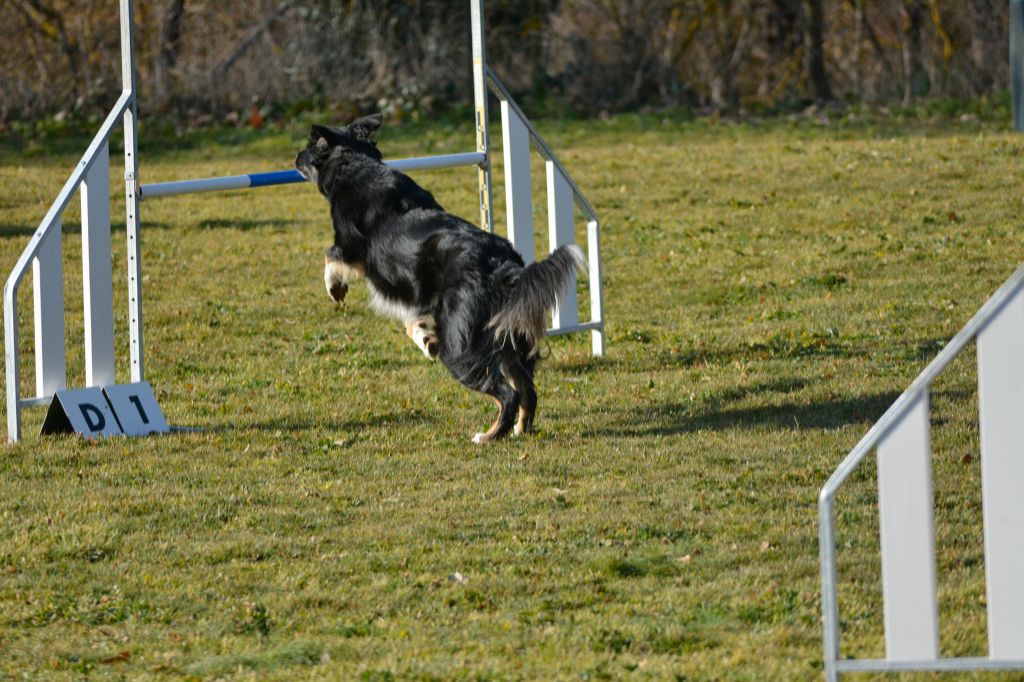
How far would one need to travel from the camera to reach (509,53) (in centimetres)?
2138

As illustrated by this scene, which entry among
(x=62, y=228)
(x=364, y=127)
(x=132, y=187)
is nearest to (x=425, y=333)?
(x=364, y=127)

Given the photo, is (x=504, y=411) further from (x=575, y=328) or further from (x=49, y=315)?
(x=49, y=315)

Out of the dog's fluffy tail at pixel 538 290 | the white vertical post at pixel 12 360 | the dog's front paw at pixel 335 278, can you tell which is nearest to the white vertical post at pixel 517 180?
the dog's front paw at pixel 335 278

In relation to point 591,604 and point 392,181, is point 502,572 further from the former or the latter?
point 392,181

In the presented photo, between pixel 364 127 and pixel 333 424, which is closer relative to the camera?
pixel 333 424

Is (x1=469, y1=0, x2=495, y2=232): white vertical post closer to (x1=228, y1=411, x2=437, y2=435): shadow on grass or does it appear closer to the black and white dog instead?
the black and white dog

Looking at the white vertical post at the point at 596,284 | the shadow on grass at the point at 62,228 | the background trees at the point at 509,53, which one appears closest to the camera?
the white vertical post at the point at 596,284

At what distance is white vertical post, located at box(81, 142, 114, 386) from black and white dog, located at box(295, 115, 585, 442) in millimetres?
1130

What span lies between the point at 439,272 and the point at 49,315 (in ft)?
6.74

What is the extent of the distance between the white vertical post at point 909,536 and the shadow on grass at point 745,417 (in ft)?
12.7

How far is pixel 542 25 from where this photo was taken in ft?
70.2

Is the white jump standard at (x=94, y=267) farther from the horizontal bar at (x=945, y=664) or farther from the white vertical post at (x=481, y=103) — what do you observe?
the horizontal bar at (x=945, y=664)

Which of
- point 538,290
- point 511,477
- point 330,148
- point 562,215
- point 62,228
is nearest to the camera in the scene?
point 511,477

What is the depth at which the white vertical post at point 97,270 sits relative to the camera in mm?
7332
